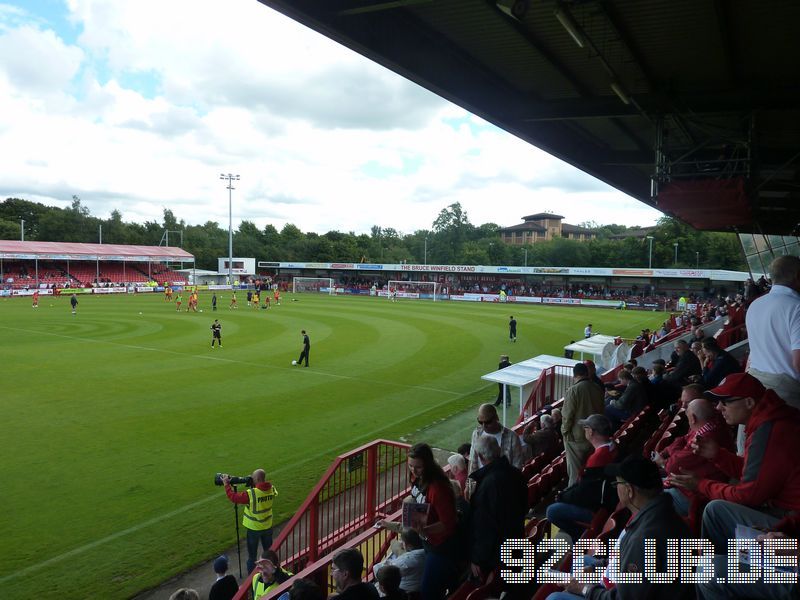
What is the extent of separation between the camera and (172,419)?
39.1 feet


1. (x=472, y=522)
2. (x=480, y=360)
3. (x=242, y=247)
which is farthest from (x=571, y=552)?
(x=242, y=247)

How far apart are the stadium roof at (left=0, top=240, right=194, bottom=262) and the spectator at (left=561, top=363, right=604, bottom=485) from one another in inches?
2431

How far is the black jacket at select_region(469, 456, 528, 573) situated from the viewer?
3.52 metres

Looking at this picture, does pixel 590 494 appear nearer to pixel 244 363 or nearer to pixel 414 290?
pixel 244 363

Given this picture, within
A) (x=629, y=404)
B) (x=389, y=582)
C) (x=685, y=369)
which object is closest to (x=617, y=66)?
(x=685, y=369)

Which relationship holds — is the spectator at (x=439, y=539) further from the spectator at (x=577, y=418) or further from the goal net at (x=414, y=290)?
the goal net at (x=414, y=290)

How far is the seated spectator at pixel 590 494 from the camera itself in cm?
411

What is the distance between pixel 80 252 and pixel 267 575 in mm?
64904

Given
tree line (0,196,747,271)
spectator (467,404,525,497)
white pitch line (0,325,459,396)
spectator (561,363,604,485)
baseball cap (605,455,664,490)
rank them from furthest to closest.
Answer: tree line (0,196,747,271), white pitch line (0,325,459,396), spectator (561,363,604,485), spectator (467,404,525,497), baseball cap (605,455,664,490)

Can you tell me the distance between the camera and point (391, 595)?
3.29 metres

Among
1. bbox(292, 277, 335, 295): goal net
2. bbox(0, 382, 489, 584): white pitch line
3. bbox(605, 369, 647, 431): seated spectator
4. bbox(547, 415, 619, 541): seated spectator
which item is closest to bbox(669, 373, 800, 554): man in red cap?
bbox(547, 415, 619, 541): seated spectator

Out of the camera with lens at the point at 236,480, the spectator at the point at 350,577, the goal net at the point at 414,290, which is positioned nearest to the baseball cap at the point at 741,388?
the spectator at the point at 350,577

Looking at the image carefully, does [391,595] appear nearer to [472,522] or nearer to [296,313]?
[472,522]

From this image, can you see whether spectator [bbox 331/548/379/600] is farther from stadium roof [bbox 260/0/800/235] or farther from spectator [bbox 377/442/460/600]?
stadium roof [bbox 260/0/800/235]
